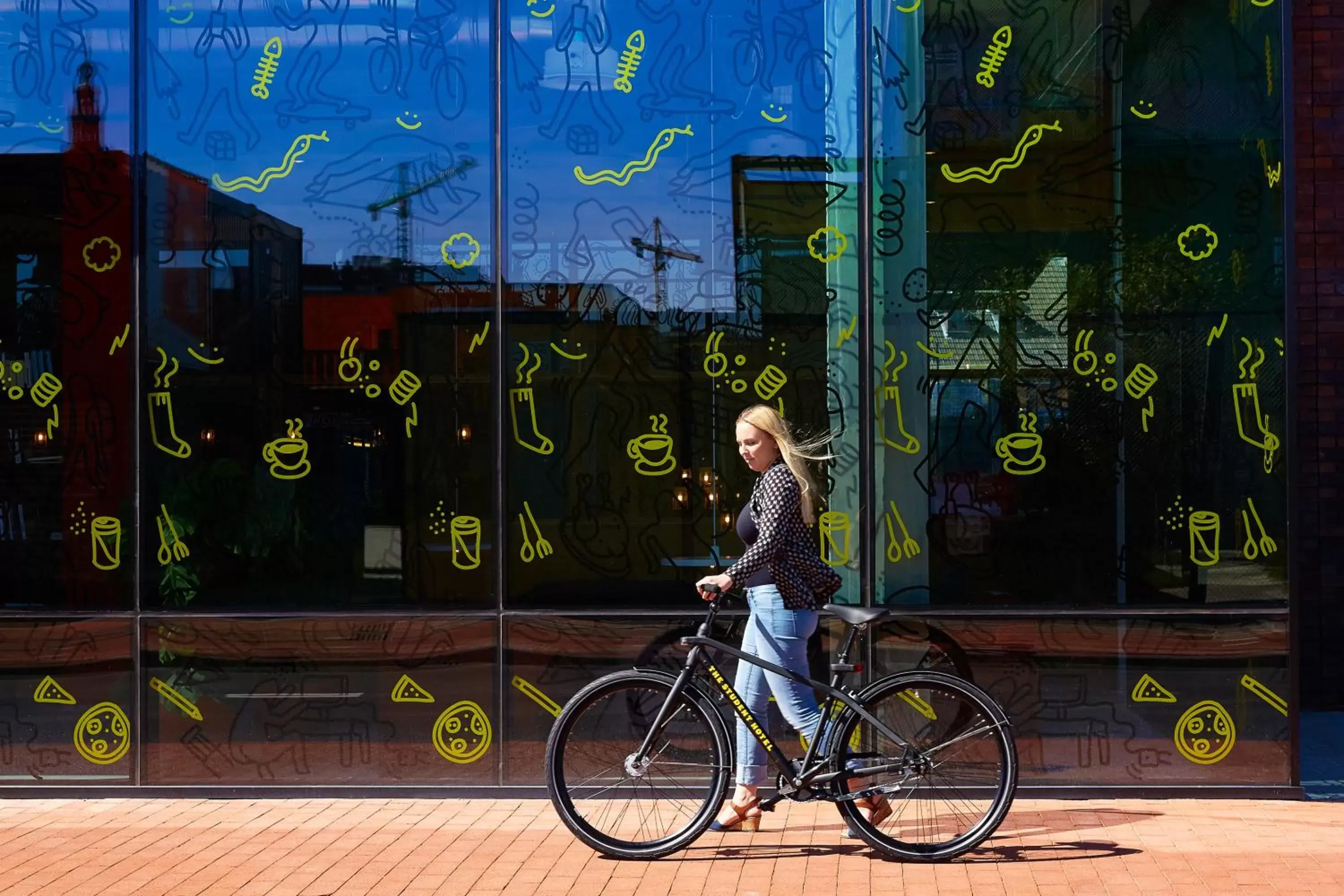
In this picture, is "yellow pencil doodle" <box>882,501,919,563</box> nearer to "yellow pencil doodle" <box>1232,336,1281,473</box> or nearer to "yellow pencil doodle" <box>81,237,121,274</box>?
"yellow pencil doodle" <box>1232,336,1281,473</box>

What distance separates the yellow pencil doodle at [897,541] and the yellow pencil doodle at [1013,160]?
1.73 metres

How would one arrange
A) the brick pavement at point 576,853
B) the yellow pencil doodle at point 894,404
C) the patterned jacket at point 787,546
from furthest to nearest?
the yellow pencil doodle at point 894,404 < the patterned jacket at point 787,546 < the brick pavement at point 576,853

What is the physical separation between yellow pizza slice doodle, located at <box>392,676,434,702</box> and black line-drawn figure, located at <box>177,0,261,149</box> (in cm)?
292

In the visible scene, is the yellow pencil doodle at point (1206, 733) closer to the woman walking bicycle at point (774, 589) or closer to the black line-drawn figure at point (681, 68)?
the woman walking bicycle at point (774, 589)

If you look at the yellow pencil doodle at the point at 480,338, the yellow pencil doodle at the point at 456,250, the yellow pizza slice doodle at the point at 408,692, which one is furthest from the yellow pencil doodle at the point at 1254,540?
the yellow pizza slice doodle at the point at 408,692

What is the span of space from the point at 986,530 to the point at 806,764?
1.92 m

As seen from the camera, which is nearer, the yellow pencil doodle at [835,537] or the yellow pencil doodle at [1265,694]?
the yellow pencil doodle at [1265,694]

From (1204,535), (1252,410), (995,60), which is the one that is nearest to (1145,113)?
(995,60)

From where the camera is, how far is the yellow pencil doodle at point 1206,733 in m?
7.47

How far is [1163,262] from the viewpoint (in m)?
7.62

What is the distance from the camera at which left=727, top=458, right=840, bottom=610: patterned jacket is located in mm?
6367

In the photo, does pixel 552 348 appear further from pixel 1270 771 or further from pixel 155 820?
pixel 1270 771

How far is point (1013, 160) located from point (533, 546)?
318cm

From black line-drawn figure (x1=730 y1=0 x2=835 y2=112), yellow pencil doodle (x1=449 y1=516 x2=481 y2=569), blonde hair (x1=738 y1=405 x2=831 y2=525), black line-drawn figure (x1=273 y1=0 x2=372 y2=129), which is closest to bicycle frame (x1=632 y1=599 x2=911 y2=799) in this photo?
blonde hair (x1=738 y1=405 x2=831 y2=525)
